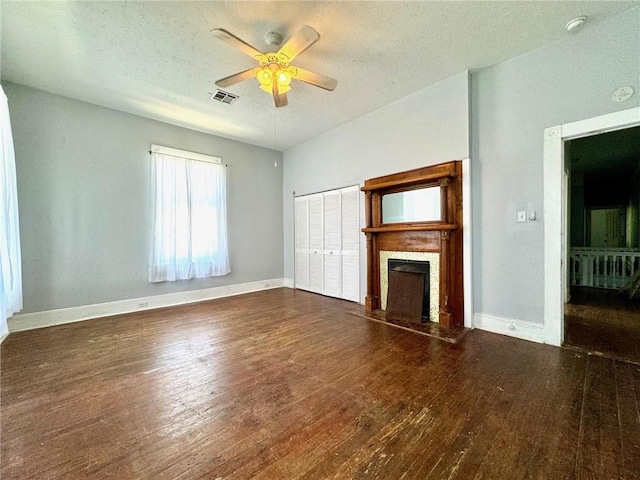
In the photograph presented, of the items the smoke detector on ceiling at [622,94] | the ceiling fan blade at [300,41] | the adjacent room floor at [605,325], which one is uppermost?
the ceiling fan blade at [300,41]

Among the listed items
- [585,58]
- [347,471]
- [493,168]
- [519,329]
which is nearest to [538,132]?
[493,168]

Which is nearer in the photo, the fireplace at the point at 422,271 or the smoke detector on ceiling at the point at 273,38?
the smoke detector on ceiling at the point at 273,38

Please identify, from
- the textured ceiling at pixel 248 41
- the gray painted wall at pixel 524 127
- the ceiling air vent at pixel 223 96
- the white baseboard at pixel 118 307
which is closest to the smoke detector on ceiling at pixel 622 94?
the gray painted wall at pixel 524 127

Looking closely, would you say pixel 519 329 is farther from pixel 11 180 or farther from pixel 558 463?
pixel 11 180

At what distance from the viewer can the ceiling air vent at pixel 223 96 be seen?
347cm

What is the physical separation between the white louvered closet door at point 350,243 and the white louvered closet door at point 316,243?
0.59m

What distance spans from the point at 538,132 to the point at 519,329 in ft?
7.03

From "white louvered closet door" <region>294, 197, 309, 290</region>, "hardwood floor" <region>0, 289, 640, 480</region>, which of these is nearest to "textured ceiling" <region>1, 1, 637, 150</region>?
"white louvered closet door" <region>294, 197, 309, 290</region>

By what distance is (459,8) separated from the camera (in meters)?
2.18

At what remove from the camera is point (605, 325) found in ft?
10.2

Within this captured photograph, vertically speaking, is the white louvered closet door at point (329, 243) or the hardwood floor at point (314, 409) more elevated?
the white louvered closet door at point (329, 243)

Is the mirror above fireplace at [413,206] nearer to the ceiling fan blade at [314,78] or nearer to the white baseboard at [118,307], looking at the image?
the ceiling fan blade at [314,78]

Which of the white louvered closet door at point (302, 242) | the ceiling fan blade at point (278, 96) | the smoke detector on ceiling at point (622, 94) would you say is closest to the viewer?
the smoke detector on ceiling at point (622, 94)

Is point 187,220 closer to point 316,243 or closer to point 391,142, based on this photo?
point 316,243
